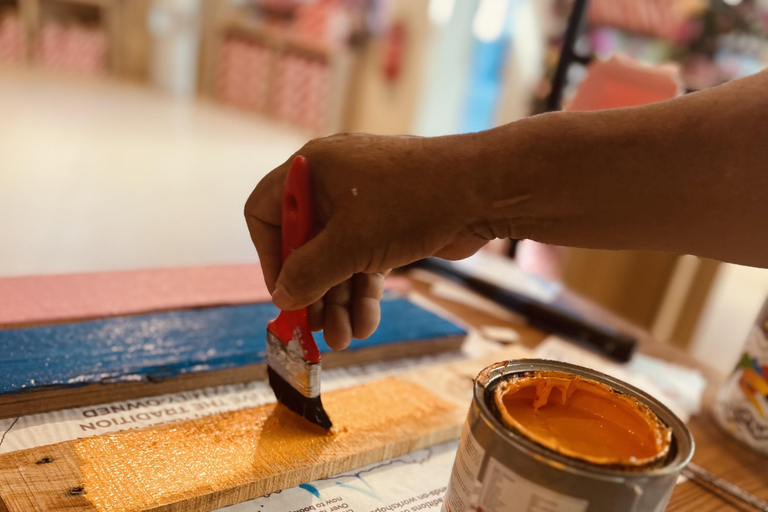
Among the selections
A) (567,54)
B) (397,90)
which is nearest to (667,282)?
(567,54)

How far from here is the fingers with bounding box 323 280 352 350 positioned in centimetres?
61

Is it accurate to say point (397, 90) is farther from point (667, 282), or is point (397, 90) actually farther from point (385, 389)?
point (385, 389)

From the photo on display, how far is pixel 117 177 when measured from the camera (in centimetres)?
280

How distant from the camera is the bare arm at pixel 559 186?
0.43 meters

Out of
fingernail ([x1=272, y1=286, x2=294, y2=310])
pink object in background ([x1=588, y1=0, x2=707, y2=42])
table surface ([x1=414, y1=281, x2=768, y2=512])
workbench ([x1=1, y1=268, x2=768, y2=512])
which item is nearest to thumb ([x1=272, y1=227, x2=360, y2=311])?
fingernail ([x1=272, y1=286, x2=294, y2=310])

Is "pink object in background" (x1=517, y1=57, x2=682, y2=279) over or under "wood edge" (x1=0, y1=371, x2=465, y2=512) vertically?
over

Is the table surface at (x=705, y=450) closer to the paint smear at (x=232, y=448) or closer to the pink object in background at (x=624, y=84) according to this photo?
the paint smear at (x=232, y=448)

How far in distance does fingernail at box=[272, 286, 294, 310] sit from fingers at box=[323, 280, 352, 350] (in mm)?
105

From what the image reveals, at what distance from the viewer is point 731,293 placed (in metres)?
3.22

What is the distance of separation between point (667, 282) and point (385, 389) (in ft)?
6.35

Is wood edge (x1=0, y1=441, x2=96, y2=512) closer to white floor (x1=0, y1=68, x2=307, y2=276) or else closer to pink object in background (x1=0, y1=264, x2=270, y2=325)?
pink object in background (x1=0, y1=264, x2=270, y2=325)

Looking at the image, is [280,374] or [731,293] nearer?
[280,374]

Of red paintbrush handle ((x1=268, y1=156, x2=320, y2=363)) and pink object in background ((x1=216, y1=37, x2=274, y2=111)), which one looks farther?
pink object in background ((x1=216, y1=37, x2=274, y2=111))

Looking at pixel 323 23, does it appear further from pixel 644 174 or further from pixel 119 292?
pixel 644 174
